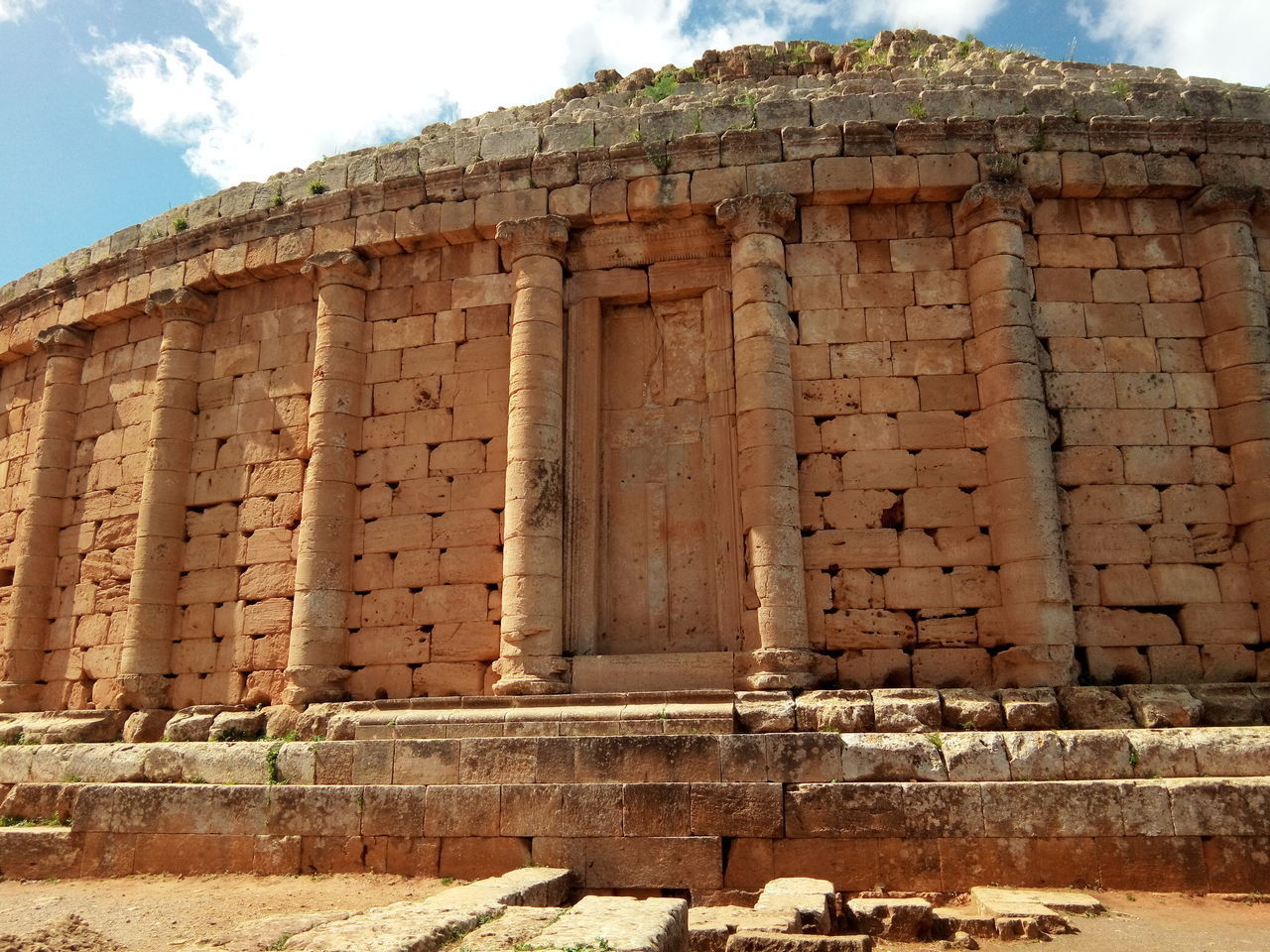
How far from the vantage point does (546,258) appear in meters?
11.9

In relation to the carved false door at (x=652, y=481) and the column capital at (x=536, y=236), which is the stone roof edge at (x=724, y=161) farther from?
the carved false door at (x=652, y=481)

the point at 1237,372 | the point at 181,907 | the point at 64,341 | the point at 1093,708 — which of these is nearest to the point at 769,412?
the point at 1093,708

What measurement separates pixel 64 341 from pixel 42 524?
281cm

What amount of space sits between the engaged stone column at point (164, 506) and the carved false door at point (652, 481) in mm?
5507

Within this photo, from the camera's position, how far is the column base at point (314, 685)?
11.3 meters

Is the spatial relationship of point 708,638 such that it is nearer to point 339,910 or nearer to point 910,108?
point 339,910

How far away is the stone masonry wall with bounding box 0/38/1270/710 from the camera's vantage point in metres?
10.5

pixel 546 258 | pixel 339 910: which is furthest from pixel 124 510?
pixel 339 910

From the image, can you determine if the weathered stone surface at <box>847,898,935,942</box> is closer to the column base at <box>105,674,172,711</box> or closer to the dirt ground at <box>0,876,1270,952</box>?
the dirt ground at <box>0,876,1270,952</box>

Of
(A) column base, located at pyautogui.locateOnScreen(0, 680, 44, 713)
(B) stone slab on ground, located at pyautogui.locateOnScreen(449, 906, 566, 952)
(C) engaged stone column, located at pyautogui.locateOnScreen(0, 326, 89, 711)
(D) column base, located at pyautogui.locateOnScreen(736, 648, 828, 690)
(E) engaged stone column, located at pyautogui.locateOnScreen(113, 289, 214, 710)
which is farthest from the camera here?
(C) engaged stone column, located at pyautogui.locateOnScreen(0, 326, 89, 711)

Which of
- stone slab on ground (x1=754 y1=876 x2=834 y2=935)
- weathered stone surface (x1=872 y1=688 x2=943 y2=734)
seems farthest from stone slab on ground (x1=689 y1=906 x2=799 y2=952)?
weathered stone surface (x1=872 y1=688 x2=943 y2=734)

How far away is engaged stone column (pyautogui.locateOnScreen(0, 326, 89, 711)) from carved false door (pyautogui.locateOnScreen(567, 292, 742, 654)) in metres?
8.25

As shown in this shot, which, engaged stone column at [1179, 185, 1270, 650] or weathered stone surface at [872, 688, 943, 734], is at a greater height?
engaged stone column at [1179, 185, 1270, 650]

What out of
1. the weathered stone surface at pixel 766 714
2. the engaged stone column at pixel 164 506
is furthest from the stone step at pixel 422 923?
the engaged stone column at pixel 164 506
